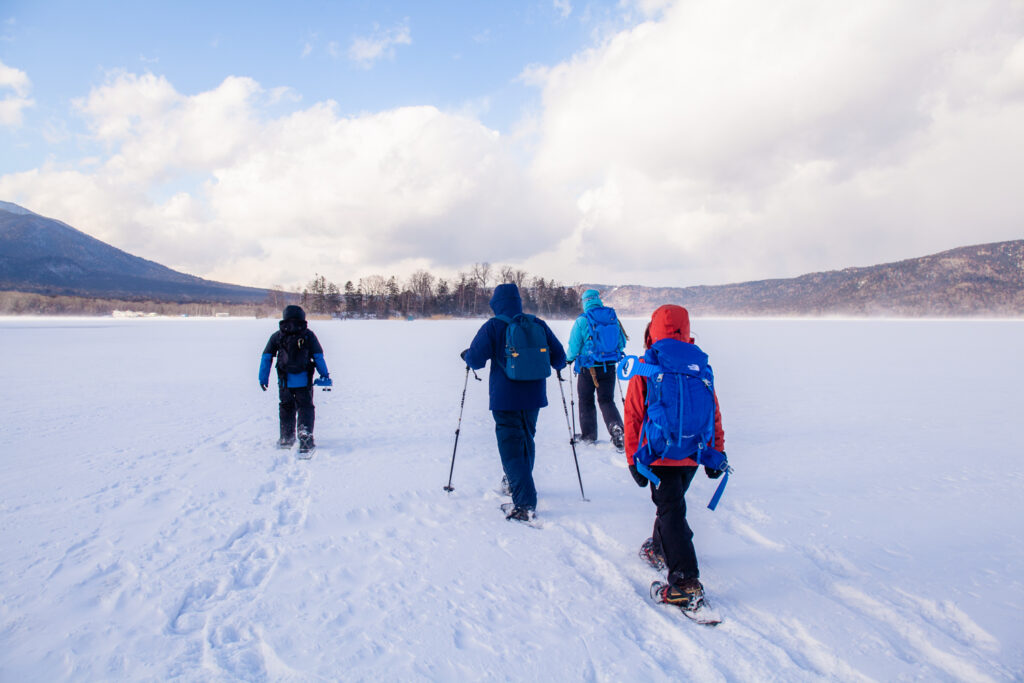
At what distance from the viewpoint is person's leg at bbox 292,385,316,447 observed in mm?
5848

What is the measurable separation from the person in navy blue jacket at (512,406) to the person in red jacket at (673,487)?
111 centimetres

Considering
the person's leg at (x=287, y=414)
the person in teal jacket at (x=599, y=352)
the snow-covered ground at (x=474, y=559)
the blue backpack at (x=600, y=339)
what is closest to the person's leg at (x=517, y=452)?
the snow-covered ground at (x=474, y=559)

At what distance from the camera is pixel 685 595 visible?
2.71 meters

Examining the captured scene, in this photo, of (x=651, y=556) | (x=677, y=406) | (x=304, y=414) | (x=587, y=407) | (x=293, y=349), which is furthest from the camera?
(x=587, y=407)

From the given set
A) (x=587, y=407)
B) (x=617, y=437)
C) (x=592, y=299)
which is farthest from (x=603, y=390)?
(x=592, y=299)

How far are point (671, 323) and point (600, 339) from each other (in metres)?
2.97

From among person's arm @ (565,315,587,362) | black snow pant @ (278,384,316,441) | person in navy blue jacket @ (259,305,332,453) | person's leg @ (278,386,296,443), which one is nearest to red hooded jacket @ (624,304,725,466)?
person's arm @ (565,315,587,362)

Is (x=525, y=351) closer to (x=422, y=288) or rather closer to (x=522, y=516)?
(x=522, y=516)

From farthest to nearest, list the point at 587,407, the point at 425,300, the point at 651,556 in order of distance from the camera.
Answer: the point at 425,300, the point at 587,407, the point at 651,556

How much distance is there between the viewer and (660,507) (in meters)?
2.84

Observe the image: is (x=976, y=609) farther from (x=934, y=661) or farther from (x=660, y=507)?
(x=660, y=507)

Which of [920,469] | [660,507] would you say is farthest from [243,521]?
[920,469]

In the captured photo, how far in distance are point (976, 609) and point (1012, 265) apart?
201 metres

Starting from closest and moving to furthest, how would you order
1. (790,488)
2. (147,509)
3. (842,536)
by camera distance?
1. (842,536)
2. (147,509)
3. (790,488)
